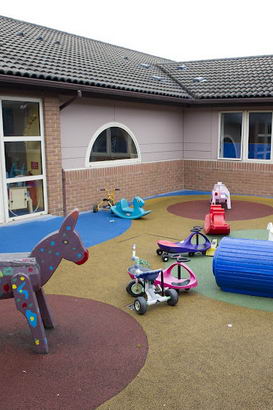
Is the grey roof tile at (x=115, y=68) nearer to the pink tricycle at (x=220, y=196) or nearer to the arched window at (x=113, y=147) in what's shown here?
the arched window at (x=113, y=147)

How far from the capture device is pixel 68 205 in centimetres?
1106

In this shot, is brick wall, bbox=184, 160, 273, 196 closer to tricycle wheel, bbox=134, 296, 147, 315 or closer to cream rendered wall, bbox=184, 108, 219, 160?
cream rendered wall, bbox=184, 108, 219, 160

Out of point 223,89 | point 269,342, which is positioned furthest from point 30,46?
point 269,342

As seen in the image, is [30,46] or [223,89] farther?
[223,89]

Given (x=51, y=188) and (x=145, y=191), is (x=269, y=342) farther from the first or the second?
(x=145, y=191)

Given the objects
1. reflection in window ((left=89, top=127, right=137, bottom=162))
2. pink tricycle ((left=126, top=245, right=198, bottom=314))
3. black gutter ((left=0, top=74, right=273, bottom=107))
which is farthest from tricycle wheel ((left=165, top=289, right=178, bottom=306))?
reflection in window ((left=89, top=127, right=137, bottom=162))

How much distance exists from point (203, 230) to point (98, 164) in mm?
4001

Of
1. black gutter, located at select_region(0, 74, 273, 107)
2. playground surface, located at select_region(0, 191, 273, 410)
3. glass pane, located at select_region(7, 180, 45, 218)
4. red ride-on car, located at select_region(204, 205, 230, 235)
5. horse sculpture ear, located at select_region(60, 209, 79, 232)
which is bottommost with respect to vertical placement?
playground surface, located at select_region(0, 191, 273, 410)

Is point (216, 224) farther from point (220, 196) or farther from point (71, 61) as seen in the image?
point (71, 61)

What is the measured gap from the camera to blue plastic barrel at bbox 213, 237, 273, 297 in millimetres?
5613

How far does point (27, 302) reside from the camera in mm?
4156

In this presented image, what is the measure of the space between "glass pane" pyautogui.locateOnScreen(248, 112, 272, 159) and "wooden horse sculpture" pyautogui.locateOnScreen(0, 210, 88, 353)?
1120 cm

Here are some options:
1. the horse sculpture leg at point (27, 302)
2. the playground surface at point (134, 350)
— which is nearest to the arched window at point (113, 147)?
the playground surface at point (134, 350)

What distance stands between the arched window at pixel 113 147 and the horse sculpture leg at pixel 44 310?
7331 millimetres
